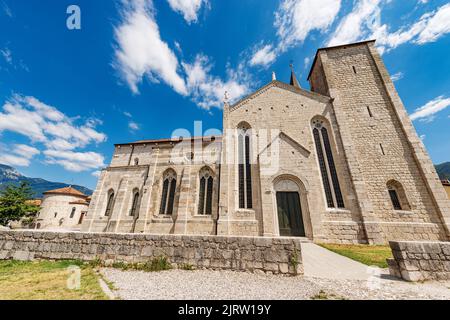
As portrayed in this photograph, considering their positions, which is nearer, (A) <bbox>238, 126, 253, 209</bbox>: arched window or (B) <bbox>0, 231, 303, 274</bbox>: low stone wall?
(B) <bbox>0, 231, 303, 274</bbox>: low stone wall

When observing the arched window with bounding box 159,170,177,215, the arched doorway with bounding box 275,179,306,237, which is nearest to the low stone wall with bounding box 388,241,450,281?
the arched doorway with bounding box 275,179,306,237

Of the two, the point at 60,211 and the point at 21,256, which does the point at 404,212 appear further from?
the point at 60,211

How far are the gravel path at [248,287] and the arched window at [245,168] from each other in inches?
286

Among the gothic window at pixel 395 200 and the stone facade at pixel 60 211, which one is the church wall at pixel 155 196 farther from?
the stone facade at pixel 60 211

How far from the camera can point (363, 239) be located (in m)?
9.82

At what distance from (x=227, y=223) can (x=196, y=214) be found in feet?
9.56

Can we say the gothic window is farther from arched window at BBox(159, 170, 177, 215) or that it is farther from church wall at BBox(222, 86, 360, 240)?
arched window at BBox(159, 170, 177, 215)

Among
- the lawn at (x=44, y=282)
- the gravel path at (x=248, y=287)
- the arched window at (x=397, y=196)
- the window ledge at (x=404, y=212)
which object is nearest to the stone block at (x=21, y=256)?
the lawn at (x=44, y=282)

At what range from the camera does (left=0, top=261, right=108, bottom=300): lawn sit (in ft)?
11.3

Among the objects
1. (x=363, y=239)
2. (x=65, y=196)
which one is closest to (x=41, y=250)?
(x=363, y=239)

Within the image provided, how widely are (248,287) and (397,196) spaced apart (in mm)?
13074

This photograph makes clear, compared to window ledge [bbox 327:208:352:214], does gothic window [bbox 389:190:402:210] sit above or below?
above

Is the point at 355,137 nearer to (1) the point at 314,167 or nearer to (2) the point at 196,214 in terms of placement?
(1) the point at 314,167

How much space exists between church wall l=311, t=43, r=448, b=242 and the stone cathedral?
0.06 meters
